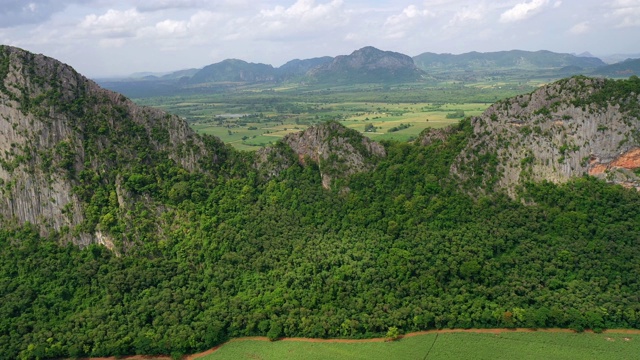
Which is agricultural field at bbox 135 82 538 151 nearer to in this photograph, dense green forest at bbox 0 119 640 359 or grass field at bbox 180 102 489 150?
grass field at bbox 180 102 489 150

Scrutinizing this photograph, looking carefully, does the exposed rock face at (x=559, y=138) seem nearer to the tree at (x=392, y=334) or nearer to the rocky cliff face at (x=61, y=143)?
the tree at (x=392, y=334)

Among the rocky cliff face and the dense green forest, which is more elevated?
the rocky cliff face

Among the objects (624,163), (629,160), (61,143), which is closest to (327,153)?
(61,143)

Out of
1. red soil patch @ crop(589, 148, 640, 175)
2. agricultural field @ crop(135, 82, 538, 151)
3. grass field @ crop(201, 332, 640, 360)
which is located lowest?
grass field @ crop(201, 332, 640, 360)

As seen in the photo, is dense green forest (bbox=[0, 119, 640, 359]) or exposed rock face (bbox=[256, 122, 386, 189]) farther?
exposed rock face (bbox=[256, 122, 386, 189])

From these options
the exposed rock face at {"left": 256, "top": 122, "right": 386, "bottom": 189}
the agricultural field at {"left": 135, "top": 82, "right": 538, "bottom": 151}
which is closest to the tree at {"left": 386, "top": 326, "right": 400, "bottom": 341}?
the exposed rock face at {"left": 256, "top": 122, "right": 386, "bottom": 189}

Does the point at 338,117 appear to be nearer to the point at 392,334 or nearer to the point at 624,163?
the point at 624,163
